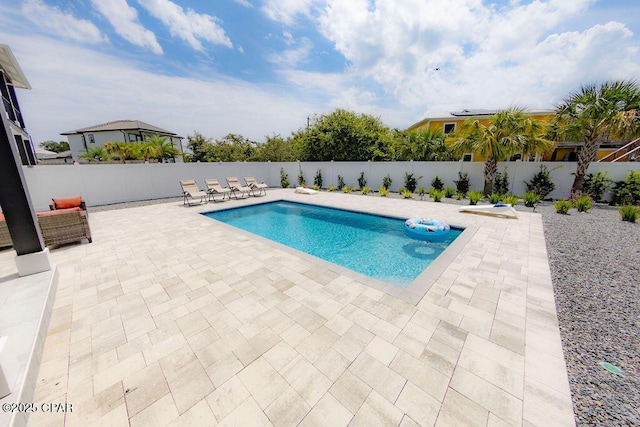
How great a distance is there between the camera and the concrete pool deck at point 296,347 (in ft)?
5.75

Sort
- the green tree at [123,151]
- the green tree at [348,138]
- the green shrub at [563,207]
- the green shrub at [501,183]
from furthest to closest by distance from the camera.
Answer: the green tree at [123,151] < the green tree at [348,138] < the green shrub at [501,183] < the green shrub at [563,207]

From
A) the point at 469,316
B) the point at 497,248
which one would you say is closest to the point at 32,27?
the point at 469,316

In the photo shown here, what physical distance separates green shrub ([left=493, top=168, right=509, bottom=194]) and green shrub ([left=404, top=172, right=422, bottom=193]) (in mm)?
3493

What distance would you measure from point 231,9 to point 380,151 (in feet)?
37.1

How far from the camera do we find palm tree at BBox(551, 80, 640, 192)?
8031 mm

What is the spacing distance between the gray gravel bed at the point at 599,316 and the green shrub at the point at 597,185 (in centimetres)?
454

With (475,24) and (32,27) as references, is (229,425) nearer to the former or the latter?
(32,27)

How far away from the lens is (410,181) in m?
13.2

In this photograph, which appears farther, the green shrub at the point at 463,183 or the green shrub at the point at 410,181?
the green shrub at the point at 410,181

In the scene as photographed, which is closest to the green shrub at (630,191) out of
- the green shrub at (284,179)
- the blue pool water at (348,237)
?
the blue pool water at (348,237)

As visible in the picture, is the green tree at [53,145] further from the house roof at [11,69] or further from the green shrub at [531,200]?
the green shrub at [531,200]

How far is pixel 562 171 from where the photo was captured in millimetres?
10156

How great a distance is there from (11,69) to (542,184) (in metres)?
24.6

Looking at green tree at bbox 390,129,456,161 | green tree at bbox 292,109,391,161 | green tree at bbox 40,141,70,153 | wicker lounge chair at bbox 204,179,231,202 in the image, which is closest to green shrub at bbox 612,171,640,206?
green tree at bbox 390,129,456,161
